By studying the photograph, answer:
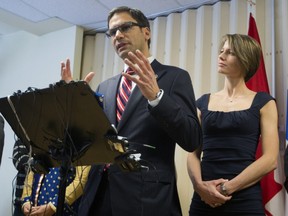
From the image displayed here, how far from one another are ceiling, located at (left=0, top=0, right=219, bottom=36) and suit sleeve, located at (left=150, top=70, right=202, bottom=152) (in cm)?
176

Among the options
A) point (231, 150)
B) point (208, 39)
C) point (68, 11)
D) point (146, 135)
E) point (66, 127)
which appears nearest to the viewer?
point (66, 127)

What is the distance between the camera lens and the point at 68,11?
127 inches

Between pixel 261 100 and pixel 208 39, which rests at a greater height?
pixel 208 39

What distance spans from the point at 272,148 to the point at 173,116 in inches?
34.2

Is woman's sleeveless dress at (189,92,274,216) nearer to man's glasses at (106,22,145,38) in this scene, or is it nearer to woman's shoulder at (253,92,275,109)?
woman's shoulder at (253,92,275,109)

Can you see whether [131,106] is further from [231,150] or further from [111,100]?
[231,150]

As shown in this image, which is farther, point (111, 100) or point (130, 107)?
point (111, 100)

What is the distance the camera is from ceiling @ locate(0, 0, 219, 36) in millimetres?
2959

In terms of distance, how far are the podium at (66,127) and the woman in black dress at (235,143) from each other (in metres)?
0.75

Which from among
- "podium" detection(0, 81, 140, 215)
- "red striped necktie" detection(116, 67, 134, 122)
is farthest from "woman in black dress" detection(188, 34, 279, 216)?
"podium" detection(0, 81, 140, 215)

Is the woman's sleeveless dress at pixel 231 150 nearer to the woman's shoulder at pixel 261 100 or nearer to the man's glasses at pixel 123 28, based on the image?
the woman's shoulder at pixel 261 100

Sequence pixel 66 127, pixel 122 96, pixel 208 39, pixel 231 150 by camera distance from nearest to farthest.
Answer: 1. pixel 66 127
2. pixel 122 96
3. pixel 231 150
4. pixel 208 39

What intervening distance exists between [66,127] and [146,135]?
31 centimetres

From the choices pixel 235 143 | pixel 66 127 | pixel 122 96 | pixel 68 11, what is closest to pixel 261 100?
pixel 235 143
